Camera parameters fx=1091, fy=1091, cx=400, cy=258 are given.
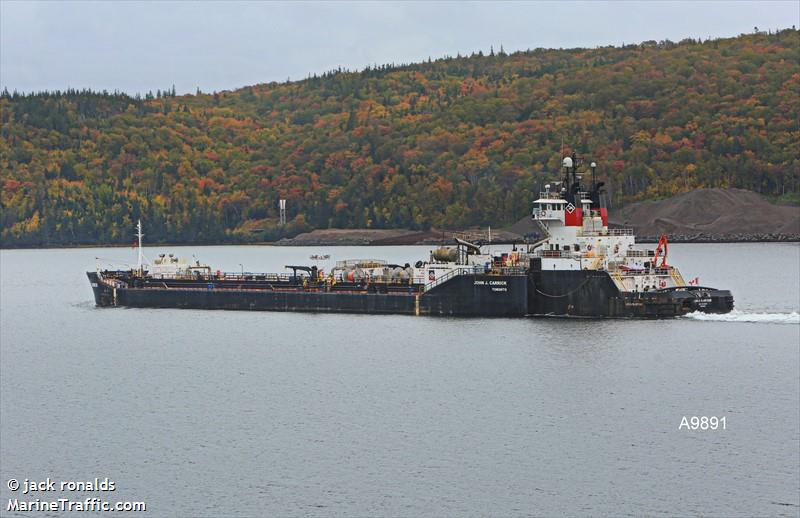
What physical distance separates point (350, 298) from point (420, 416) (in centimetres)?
3526

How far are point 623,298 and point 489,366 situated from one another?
626 inches

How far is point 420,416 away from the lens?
45.2 meters

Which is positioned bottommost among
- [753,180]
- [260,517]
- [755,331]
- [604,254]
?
[260,517]

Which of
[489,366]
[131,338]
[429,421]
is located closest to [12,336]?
[131,338]

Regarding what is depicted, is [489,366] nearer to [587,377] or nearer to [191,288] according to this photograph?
[587,377]

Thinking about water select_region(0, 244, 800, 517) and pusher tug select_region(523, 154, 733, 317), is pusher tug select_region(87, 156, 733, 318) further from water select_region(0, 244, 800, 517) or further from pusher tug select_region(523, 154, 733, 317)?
water select_region(0, 244, 800, 517)

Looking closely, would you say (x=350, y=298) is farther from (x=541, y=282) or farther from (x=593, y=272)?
(x=593, y=272)

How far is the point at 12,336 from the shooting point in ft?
256

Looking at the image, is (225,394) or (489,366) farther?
(489,366)

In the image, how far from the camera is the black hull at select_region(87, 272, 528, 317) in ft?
236

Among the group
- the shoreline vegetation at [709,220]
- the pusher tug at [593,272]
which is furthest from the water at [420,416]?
the shoreline vegetation at [709,220]

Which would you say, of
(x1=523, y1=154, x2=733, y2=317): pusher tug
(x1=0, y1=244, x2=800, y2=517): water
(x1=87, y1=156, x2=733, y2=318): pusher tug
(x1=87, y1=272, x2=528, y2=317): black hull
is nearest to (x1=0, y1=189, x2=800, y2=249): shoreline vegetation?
(x1=87, y1=272, x2=528, y2=317): black hull

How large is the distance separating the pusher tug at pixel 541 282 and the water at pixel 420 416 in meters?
1.76

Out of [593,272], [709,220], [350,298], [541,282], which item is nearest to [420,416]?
[593,272]
